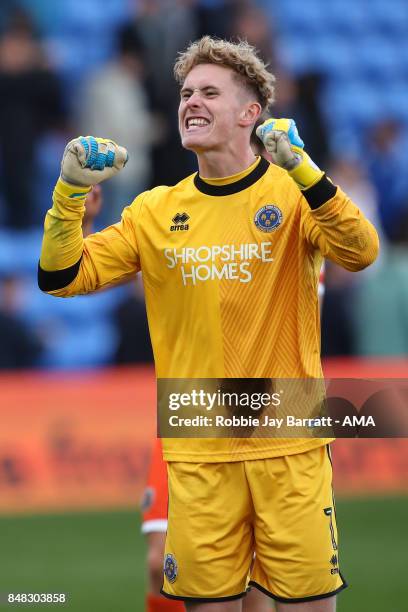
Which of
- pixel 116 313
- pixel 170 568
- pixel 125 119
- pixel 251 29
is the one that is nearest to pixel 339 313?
pixel 116 313

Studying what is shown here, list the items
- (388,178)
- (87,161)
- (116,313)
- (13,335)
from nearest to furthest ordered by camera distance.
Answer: (87,161) < (13,335) < (116,313) < (388,178)

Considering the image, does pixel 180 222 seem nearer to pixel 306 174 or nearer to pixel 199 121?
pixel 199 121

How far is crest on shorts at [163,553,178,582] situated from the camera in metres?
5.16

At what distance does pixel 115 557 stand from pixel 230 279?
15.9 ft

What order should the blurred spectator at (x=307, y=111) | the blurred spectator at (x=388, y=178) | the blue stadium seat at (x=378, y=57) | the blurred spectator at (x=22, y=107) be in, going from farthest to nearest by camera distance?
the blue stadium seat at (x=378, y=57)
the blurred spectator at (x=388, y=178)
the blurred spectator at (x=307, y=111)
the blurred spectator at (x=22, y=107)

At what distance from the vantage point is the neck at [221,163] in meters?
5.27

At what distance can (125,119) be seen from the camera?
1298 centimetres

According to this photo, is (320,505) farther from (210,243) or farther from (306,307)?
(210,243)

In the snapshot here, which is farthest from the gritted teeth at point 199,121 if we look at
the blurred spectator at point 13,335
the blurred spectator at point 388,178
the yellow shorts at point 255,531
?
the blurred spectator at point 388,178

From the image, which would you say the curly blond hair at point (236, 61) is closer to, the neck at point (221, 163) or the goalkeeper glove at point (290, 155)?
the neck at point (221, 163)

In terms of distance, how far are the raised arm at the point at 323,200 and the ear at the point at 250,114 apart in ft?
1.27

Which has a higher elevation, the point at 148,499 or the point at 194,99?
the point at 194,99

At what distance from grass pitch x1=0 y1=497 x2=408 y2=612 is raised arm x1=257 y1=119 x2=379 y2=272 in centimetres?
350

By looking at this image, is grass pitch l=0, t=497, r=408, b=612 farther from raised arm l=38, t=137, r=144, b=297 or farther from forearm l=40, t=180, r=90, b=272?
forearm l=40, t=180, r=90, b=272
